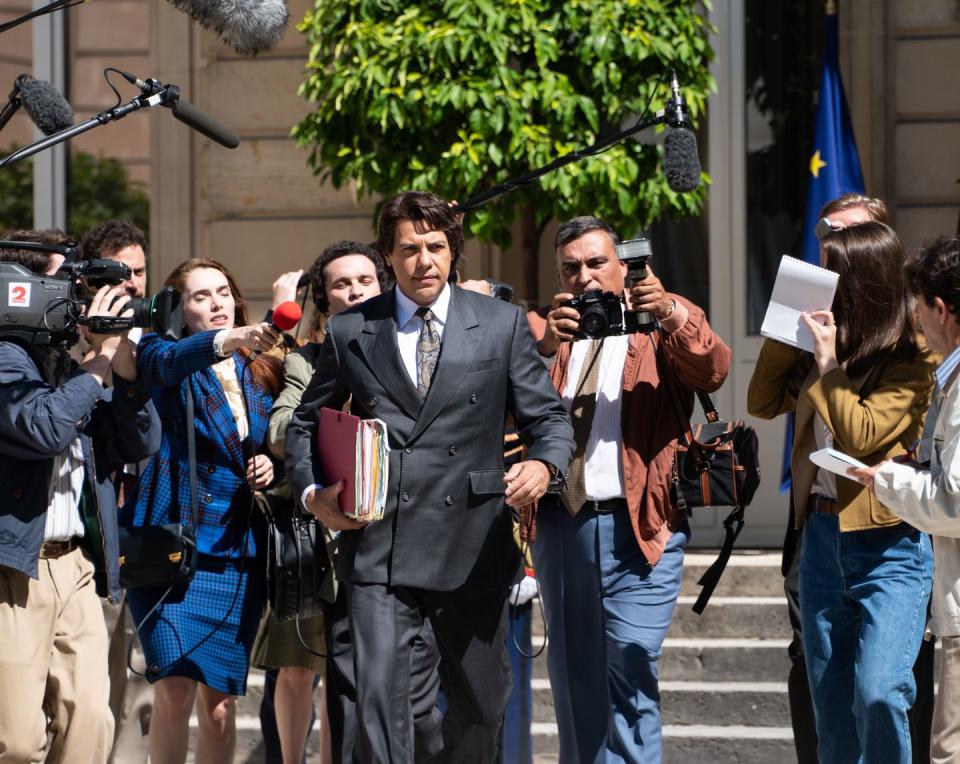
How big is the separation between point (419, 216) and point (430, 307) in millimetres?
279

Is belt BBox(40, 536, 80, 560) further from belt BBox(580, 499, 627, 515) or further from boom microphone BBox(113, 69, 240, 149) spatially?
belt BBox(580, 499, 627, 515)

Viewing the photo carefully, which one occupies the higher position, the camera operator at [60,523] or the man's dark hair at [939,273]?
the man's dark hair at [939,273]

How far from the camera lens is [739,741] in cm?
651

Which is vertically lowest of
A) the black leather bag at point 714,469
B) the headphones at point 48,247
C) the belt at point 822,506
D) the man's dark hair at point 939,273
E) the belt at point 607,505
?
the belt at point 607,505

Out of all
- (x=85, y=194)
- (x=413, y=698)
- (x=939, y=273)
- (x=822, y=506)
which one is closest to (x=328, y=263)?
(x=413, y=698)

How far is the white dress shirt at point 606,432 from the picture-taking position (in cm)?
522

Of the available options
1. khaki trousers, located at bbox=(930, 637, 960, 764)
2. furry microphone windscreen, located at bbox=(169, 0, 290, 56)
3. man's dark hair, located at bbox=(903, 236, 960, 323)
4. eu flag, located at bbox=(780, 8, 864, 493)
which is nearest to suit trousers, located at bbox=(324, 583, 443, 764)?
khaki trousers, located at bbox=(930, 637, 960, 764)

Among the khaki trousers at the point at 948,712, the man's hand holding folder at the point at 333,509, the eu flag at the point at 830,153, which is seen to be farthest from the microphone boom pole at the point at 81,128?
the eu flag at the point at 830,153

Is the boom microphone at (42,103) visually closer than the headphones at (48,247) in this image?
No

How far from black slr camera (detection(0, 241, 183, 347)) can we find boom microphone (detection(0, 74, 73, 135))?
371 mm

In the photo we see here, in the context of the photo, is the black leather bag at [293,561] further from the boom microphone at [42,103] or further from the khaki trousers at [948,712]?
the khaki trousers at [948,712]

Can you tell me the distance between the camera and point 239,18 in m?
4.44

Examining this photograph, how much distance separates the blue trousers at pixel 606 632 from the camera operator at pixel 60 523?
145 cm

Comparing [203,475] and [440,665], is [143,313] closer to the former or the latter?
[203,475]
